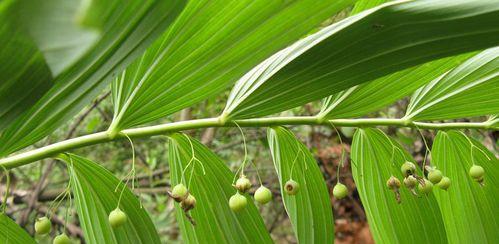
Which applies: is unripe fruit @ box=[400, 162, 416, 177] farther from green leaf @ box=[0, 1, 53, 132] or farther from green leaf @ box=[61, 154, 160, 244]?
green leaf @ box=[0, 1, 53, 132]

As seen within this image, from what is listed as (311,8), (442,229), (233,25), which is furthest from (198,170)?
(442,229)

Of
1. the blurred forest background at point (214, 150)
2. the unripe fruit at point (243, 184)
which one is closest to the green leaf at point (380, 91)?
the unripe fruit at point (243, 184)

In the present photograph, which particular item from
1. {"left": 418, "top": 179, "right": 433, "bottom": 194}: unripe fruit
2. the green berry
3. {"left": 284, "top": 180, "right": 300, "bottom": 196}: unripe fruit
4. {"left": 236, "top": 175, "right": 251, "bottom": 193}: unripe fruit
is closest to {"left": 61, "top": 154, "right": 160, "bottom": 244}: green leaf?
{"left": 236, "top": 175, "right": 251, "bottom": 193}: unripe fruit

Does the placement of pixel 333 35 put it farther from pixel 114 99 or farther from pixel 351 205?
pixel 351 205

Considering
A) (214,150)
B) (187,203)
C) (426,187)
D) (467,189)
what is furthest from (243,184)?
(214,150)

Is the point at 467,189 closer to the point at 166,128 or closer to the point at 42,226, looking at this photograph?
the point at 166,128

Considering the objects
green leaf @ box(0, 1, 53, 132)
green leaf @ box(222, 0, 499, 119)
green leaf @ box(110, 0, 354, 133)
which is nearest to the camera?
green leaf @ box(0, 1, 53, 132)
